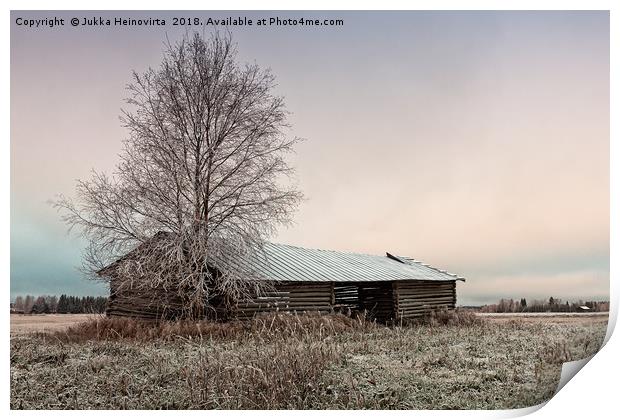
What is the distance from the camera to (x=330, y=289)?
15836 mm

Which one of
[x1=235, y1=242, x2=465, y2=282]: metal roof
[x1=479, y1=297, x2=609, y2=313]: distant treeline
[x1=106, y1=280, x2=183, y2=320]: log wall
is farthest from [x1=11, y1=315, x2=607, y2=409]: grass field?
[x1=235, y1=242, x2=465, y2=282]: metal roof

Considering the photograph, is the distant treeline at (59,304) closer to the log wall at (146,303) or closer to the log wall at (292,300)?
the log wall at (146,303)

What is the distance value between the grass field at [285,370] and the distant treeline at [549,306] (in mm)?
172

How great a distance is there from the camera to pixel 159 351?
10.7 m

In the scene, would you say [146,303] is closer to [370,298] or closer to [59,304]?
[59,304]

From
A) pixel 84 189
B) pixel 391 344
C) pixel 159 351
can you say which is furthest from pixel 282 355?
pixel 84 189

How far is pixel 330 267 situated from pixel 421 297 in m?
2.88

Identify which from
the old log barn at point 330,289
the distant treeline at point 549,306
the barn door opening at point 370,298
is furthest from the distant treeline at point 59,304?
the barn door opening at point 370,298

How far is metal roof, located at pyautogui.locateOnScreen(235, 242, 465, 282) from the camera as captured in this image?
14266 mm

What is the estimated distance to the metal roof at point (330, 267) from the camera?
562 inches

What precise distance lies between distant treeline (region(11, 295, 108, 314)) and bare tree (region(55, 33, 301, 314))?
57 centimetres

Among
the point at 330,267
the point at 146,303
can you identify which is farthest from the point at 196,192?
the point at 330,267
